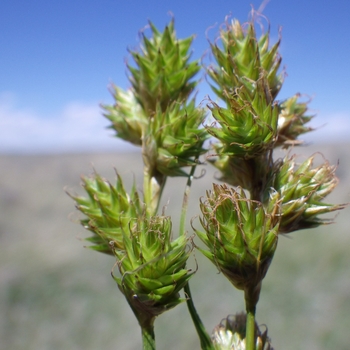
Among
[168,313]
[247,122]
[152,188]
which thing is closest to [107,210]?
[152,188]

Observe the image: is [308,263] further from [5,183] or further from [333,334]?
[5,183]

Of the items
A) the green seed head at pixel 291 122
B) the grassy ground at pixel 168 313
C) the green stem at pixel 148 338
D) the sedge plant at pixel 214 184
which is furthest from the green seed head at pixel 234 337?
the grassy ground at pixel 168 313

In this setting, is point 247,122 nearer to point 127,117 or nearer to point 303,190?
point 303,190

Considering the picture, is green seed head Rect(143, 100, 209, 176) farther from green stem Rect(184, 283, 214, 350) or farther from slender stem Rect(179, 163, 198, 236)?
green stem Rect(184, 283, 214, 350)

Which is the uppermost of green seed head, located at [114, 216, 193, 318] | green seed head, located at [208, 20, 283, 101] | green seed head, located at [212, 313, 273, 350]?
green seed head, located at [208, 20, 283, 101]

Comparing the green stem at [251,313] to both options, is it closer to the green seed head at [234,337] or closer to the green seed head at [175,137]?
the green seed head at [234,337]

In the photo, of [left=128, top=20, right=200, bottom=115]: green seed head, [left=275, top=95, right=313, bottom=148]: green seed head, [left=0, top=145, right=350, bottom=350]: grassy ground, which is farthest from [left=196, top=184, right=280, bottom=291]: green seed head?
[left=0, top=145, right=350, bottom=350]: grassy ground

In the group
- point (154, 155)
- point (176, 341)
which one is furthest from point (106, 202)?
point (176, 341)
